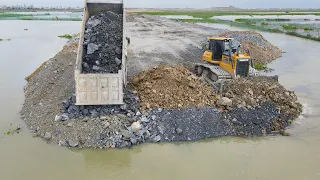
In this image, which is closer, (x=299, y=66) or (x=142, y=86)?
(x=142, y=86)

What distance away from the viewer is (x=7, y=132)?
8.48 metres

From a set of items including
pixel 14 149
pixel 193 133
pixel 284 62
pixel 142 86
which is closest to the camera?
pixel 14 149

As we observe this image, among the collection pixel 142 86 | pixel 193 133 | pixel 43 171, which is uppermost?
pixel 142 86

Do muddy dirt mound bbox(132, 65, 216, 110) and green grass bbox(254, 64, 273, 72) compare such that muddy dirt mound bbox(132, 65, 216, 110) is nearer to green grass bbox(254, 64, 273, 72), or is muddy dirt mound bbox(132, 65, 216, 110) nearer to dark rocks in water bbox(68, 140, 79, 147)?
dark rocks in water bbox(68, 140, 79, 147)

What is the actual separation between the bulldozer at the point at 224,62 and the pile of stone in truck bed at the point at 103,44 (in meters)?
3.82

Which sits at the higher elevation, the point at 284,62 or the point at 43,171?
the point at 284,62

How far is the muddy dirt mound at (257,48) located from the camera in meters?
18.3

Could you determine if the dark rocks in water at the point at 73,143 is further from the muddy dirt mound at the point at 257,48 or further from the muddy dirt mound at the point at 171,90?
the muddy dirt mound at the point at 257,48

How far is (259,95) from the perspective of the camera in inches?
384

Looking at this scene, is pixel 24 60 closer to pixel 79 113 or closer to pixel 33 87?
pixel 33 87

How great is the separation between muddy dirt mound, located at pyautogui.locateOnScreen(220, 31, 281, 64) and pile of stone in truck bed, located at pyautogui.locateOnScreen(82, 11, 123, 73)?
10.6m

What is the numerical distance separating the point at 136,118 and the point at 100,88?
1381 millimetres

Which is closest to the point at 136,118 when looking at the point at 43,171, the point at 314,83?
the point at 43,171

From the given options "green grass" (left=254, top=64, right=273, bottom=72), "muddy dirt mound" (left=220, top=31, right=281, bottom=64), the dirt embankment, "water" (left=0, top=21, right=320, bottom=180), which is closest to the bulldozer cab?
the dirt embankment
